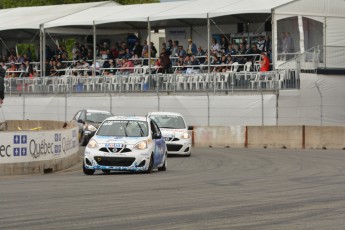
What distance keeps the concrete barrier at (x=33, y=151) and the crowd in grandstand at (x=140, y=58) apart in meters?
16.9

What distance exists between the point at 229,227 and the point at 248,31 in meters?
35.2

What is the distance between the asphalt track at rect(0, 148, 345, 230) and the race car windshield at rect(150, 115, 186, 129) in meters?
6.35

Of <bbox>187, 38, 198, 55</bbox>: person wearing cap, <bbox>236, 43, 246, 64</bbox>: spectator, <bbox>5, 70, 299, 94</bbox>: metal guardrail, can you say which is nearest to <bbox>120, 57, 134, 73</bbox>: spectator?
<bbox>5, 70, 299, 94</bbox>: metal guardrail

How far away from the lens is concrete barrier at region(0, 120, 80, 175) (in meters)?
24.2

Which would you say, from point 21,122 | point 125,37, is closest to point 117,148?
point 21,122

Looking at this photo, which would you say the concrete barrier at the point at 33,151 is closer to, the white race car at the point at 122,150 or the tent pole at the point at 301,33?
the white race car at the point at 122,150

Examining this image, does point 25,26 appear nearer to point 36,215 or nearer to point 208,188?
point 208,188

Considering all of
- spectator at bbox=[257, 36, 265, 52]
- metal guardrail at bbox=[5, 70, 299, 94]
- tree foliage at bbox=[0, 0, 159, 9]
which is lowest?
metal guardrail at bbox=[5, 70, 299, 94]

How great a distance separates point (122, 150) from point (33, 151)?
238 cm

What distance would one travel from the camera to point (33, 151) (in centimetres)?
2506

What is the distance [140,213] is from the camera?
49.1 feet

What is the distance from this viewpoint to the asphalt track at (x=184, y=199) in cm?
1385

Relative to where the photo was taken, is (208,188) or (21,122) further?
(21,122)

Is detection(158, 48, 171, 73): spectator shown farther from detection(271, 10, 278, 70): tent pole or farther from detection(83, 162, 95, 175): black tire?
detection(83, 162, 95, 175): black tire
